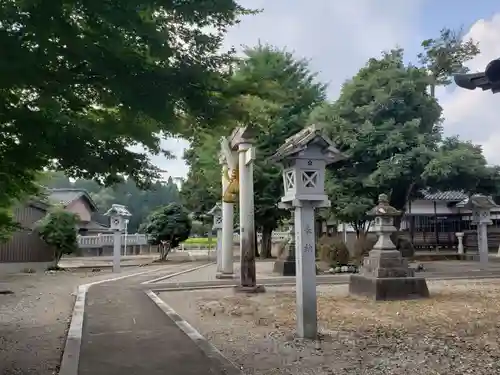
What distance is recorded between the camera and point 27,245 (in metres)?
23.0

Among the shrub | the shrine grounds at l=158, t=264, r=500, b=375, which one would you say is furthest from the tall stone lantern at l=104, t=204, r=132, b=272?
the shrine grounds at l=158, t=264, r=500, b=375

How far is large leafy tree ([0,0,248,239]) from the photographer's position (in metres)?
3.72

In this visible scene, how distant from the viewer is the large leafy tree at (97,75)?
12.2 ft

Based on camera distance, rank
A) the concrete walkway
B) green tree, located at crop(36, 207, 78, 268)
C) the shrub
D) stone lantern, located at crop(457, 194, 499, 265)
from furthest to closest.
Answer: stone lantern, located at crop(457, 194, 499, 265) → green tree, located at crop(36, 207, 78, 268) → the shrub → the concrete walkway

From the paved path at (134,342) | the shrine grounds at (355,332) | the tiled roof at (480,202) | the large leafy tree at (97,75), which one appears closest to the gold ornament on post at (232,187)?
the shrine grounds at (355,332)

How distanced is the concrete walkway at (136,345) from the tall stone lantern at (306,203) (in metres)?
1.74

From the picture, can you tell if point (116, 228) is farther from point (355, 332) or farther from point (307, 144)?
point (307, 144)

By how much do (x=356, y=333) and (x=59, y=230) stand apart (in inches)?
710

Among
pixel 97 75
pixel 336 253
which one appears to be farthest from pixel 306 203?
pixel 336 253

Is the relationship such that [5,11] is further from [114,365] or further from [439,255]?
[439,255]

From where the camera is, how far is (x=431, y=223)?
32656 mm

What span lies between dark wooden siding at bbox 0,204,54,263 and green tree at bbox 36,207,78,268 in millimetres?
689

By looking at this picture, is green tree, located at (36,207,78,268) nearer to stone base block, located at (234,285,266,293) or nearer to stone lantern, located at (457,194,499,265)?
stone base block, located at (234,285,266,293)

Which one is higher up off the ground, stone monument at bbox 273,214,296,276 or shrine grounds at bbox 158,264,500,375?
stone monument at bbox 273,214,296,276
